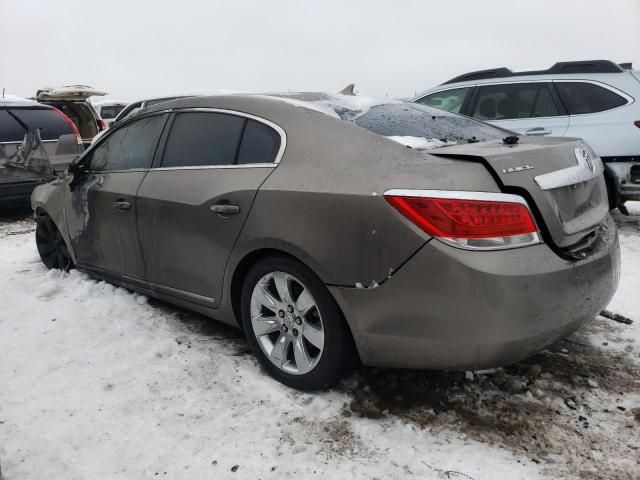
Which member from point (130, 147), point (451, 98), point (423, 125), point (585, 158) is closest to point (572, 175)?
point (585, 158)

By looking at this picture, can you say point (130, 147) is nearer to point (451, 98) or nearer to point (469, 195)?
point (469, 195)

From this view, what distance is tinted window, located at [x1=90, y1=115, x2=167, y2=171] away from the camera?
3.43 m

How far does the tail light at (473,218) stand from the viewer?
6.61 ft

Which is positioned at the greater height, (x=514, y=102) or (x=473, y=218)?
(x=514, y=102)

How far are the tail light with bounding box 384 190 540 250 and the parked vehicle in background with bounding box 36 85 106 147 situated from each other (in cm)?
927

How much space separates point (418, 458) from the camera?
6.98ft

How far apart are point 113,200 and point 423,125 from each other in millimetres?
2121

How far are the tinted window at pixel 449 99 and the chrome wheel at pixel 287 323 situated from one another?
4977mm

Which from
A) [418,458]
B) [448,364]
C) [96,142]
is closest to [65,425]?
[418,458]

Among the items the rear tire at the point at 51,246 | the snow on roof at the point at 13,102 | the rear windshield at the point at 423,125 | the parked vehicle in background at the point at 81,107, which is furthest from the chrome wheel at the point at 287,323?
the parked vehicle in background at the point at 81,107

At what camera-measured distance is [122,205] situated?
3.46 metres

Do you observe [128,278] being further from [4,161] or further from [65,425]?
[4,161]

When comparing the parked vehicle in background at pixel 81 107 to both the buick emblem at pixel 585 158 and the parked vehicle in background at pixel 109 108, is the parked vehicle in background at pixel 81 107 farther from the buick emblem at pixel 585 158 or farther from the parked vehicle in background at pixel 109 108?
the buick emblem at pixel 585 158

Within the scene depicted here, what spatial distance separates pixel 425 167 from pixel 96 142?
9.28ft
